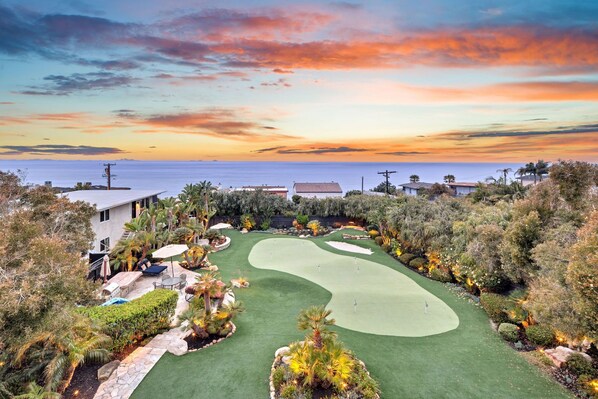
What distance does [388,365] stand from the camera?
9.45 metres

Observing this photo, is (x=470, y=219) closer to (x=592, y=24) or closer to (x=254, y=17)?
(x=592, y=24)

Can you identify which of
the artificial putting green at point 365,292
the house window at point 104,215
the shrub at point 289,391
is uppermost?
the house window at point 104,215

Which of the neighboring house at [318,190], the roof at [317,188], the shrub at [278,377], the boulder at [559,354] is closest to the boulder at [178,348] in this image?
the shrub at [278,377]

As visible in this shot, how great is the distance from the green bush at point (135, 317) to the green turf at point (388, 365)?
145cm

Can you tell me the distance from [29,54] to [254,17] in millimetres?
11947

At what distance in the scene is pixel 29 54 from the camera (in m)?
15.4

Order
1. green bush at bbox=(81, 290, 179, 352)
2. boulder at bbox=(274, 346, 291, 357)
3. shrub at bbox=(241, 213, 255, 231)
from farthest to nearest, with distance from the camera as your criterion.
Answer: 1. shrub at bbox=(241, 213, 255, 231)
2. boulder at bbox=(274, 346, 291, 357)
3. green bush at bbox=(81, 290, 179, 352)

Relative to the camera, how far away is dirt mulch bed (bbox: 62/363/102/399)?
25.3 ft

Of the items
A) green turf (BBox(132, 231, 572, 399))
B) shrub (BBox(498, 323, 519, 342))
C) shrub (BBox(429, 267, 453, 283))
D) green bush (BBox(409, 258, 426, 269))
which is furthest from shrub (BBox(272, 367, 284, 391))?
green bush (BBox(409, 258, 426, 269))

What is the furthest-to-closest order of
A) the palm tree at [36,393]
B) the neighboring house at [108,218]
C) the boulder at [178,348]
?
1. the neighboring house at [108,218]
2. the boulder at [178,348]
3. the palm tree at [36,393]

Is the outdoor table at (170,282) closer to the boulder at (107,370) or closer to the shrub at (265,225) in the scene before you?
the boulder at (107,370)

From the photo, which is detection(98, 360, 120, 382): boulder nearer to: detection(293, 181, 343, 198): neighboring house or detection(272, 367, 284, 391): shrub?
detection(272, 367, 284, 391): shrub

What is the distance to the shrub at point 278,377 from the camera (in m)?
8.22

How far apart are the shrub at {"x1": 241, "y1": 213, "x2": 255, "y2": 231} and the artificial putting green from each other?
20.8 ft
